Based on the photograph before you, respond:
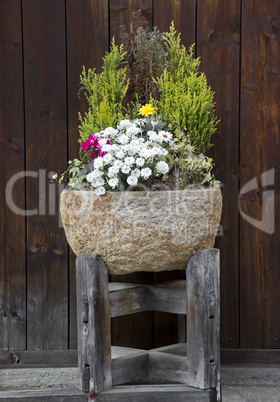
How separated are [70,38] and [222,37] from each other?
90 centimetres

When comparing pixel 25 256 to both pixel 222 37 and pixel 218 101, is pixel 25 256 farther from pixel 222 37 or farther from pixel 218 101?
pixel 222 37

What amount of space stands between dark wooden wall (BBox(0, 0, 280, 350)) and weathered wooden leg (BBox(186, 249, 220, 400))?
2.09 ft

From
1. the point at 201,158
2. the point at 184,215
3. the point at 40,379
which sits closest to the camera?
the point at 184,215

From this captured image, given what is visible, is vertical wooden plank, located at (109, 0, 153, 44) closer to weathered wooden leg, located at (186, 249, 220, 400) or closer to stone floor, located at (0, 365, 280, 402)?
weathered wooden leg, located at (186, 249, 220, 400)

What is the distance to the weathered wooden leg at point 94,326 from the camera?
2281 millimetres

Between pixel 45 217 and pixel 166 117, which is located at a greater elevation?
pixel 166 117

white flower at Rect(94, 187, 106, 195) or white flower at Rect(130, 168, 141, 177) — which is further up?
white flower at Rect(130, 168, 141, 177)

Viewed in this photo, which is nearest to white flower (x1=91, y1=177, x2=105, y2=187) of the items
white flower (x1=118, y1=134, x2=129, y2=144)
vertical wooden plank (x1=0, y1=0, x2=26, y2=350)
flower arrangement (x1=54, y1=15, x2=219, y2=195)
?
flower arrangement (x1=54, y1=15, x2=219, y2=195)

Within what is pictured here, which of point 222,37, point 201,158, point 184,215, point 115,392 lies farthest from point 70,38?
point 115,392

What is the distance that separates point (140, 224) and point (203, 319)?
54cm

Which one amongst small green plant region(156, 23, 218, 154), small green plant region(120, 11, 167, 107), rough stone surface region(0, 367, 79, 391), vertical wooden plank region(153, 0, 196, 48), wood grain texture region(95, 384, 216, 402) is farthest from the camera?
vertical wooden plank region(153, 0, 196, 48)

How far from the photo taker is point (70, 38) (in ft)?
9.69

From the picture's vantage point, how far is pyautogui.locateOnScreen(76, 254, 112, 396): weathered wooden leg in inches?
89.8

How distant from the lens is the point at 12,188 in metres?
2.98
